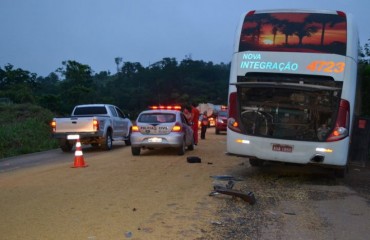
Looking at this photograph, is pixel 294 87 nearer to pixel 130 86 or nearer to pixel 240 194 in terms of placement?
pixel 240 194

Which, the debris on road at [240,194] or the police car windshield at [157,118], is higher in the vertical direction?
the police car windshield at [157,118]

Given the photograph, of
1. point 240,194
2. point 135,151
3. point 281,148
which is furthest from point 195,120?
point 240,194

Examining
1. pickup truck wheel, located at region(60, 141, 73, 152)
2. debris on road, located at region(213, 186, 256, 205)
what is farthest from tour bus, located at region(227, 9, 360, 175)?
pickup truck wheel, located at region(60, 141, 73, 152)

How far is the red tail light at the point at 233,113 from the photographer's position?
11030 millimetres

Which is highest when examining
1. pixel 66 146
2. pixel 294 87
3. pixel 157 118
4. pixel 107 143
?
pixel 294 87

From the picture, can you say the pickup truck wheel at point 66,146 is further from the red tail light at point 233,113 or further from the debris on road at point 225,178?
the red tail light at point 233,113

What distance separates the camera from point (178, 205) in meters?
8.05

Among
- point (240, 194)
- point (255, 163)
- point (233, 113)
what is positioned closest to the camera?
point (240, 194)

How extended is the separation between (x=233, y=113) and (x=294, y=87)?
1.61m

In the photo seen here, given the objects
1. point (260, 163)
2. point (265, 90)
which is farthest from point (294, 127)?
point (260, 163)

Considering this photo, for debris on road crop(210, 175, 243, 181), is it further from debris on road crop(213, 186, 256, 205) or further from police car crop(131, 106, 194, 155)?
police car crop(131, 106, 194, 155)

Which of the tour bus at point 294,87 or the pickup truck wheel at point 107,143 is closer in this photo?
the tour bus at point 294,87

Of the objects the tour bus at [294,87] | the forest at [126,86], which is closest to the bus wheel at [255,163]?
the tour bus at [294,87]

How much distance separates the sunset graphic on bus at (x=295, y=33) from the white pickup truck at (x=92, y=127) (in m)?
8.98
